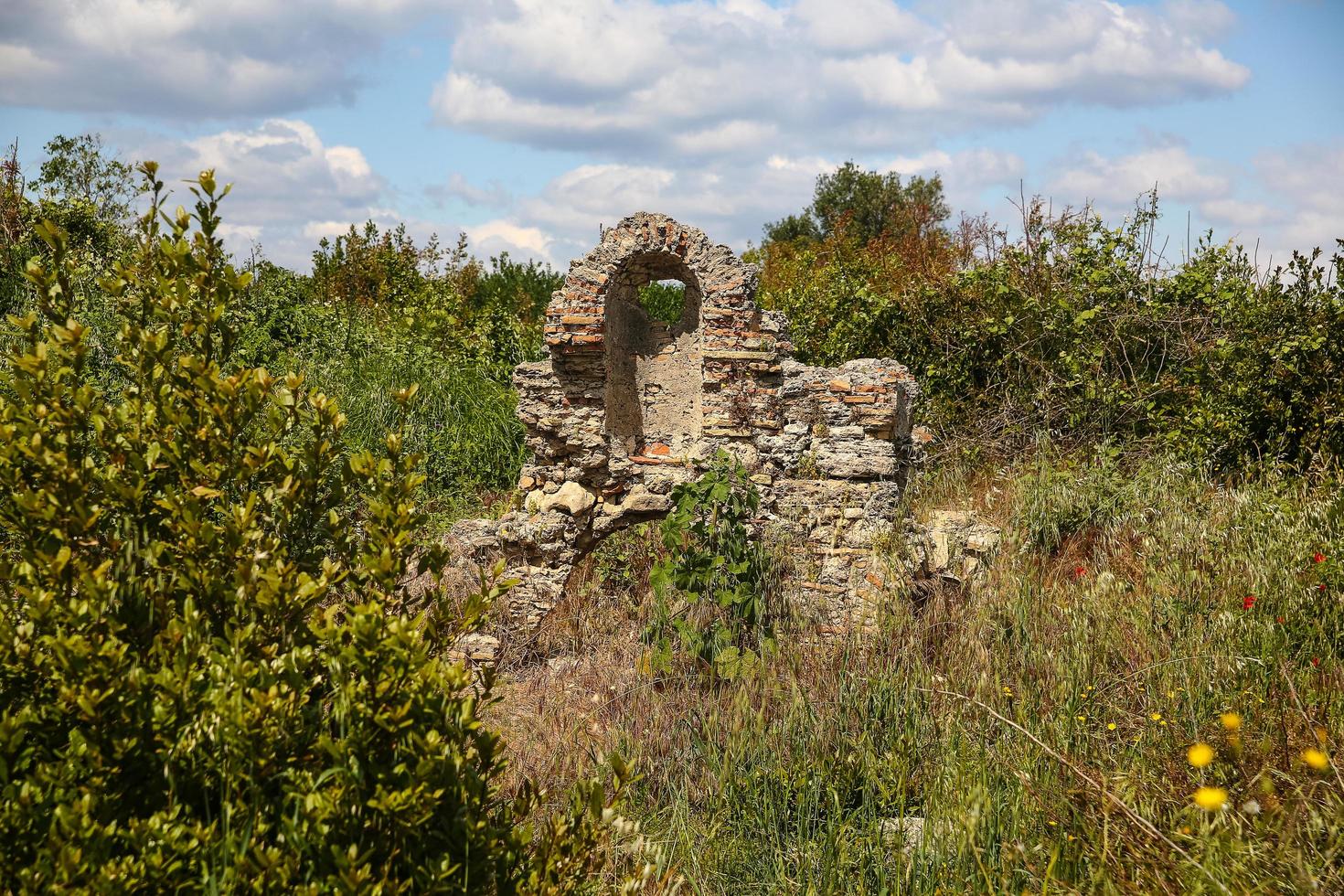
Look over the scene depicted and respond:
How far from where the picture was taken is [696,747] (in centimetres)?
444

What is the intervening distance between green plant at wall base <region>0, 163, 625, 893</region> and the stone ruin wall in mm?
4059

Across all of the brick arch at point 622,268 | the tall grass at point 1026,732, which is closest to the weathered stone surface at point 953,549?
the tall grass at point 1026,732

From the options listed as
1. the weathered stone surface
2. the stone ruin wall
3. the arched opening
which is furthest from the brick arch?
the weathered stone surface

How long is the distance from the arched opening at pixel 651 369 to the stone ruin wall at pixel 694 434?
1.1 inches

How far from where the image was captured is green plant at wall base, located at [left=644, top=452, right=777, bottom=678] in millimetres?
5629

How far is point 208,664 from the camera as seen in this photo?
2.37 metres

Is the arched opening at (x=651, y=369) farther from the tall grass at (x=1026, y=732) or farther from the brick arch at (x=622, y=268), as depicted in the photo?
the tall grass at (x=1026, y=732)

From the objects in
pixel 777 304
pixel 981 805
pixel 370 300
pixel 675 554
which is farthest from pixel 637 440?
pixel 370 300

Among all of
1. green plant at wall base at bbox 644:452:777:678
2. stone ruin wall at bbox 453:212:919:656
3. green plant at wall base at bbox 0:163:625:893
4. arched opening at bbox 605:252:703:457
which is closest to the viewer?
green plant at wall base at bbox 0:163:625:893

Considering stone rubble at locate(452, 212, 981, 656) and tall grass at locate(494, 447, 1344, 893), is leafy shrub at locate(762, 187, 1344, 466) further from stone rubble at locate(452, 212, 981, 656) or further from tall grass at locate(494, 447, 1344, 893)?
stone rubble at locate(452, 212, 981, 656)

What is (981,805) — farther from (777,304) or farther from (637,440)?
(777,304)

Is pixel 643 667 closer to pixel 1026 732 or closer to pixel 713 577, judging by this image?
pixel 713 577

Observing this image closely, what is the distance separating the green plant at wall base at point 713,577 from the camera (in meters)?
5.63

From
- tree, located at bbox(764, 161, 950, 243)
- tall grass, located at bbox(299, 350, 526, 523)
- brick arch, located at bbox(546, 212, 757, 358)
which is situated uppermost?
tree, located at bbox(764, 161, 950, 243)
